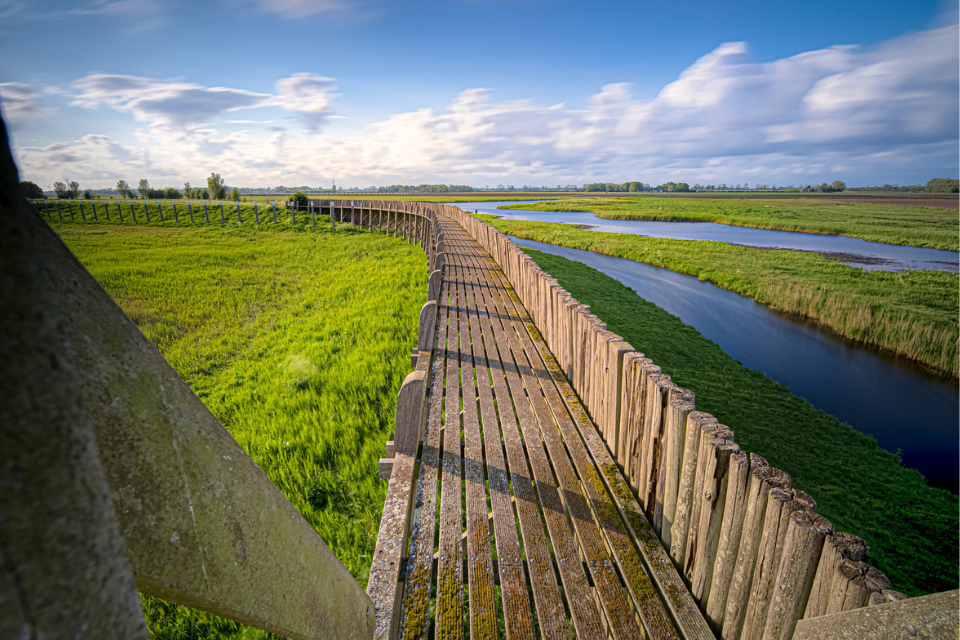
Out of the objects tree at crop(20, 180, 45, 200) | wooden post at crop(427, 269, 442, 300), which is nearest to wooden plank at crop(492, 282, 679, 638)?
tree at crop(20, 180, 45, 200)

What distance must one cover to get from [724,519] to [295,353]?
8145mm

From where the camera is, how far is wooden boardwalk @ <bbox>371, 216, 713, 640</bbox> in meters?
2.08

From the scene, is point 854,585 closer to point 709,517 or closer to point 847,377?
point 709,517

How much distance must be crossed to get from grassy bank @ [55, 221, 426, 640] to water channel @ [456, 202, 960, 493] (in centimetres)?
917

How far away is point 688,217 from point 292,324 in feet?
170

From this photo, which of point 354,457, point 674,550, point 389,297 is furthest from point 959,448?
point 389,297

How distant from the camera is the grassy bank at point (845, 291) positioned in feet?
37.7

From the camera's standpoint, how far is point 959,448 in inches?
329

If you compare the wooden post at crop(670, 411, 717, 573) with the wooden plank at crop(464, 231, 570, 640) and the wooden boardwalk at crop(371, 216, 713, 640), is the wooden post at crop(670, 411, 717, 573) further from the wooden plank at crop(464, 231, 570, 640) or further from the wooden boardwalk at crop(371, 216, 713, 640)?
the wooden plank at crop(464, 231, 570, 640)

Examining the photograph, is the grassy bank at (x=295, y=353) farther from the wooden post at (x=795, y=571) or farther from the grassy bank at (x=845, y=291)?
the grassy bank at (x=845, y=291)

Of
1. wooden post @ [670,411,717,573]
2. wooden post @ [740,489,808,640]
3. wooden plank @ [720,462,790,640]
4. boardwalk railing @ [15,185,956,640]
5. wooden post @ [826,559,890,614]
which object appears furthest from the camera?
wooden post @ [670,411,717,573]

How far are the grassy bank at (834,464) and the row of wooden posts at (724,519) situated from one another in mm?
4047

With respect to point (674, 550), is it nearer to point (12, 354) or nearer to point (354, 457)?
point (12, 354)

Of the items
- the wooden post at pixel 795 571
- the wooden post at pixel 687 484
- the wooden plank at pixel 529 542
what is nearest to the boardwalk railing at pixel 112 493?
the wooden plank at pixel 529 542
